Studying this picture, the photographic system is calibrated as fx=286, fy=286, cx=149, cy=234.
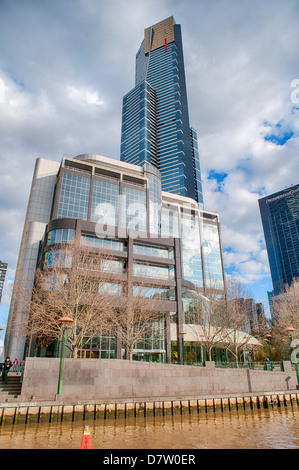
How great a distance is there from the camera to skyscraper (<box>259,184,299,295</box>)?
16900 cm

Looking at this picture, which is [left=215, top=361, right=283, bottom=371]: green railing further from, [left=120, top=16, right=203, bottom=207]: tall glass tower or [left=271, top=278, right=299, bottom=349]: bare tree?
[left=120, top=16, right=203, bottom=207]: tall glass tower

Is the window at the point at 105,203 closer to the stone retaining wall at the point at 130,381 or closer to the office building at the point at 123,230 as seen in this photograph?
the office building at the point at 123,230

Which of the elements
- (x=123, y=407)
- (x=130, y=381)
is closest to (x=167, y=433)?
(x=123, y=407)

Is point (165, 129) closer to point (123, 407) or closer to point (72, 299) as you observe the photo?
point (72, 299)

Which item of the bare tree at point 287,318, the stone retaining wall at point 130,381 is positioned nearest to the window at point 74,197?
the bare tree at point 287,318

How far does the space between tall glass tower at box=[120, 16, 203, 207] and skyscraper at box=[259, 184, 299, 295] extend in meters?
54.2

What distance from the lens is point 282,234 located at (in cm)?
18088

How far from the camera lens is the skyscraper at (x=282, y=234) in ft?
554

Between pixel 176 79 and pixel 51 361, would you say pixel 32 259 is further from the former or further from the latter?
pixel 176 79

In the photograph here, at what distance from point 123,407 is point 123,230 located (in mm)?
30351

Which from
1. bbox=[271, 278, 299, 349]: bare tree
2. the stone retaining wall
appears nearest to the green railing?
the stone retaining wall
